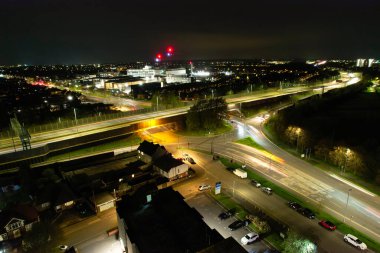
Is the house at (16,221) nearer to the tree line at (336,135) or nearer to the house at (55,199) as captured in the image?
the house at (55,199)

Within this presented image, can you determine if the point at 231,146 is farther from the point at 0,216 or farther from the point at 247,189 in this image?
the point at 0,216

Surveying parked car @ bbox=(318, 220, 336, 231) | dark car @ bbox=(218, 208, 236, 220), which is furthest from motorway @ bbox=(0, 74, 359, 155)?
parked car @ bbox=(318, 220, 336, 231)

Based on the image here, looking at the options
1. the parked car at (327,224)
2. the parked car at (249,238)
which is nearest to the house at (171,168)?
the parked car at (249,238)

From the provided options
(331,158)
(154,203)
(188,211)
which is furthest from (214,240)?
(331,158)

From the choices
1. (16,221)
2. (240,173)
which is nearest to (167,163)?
(240,173)

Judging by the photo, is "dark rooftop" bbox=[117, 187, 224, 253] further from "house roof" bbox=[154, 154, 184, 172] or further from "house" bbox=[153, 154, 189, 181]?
"house roof" bbox=[154, 154, 184, 172]

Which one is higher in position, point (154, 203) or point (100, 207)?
point (154, 203)
